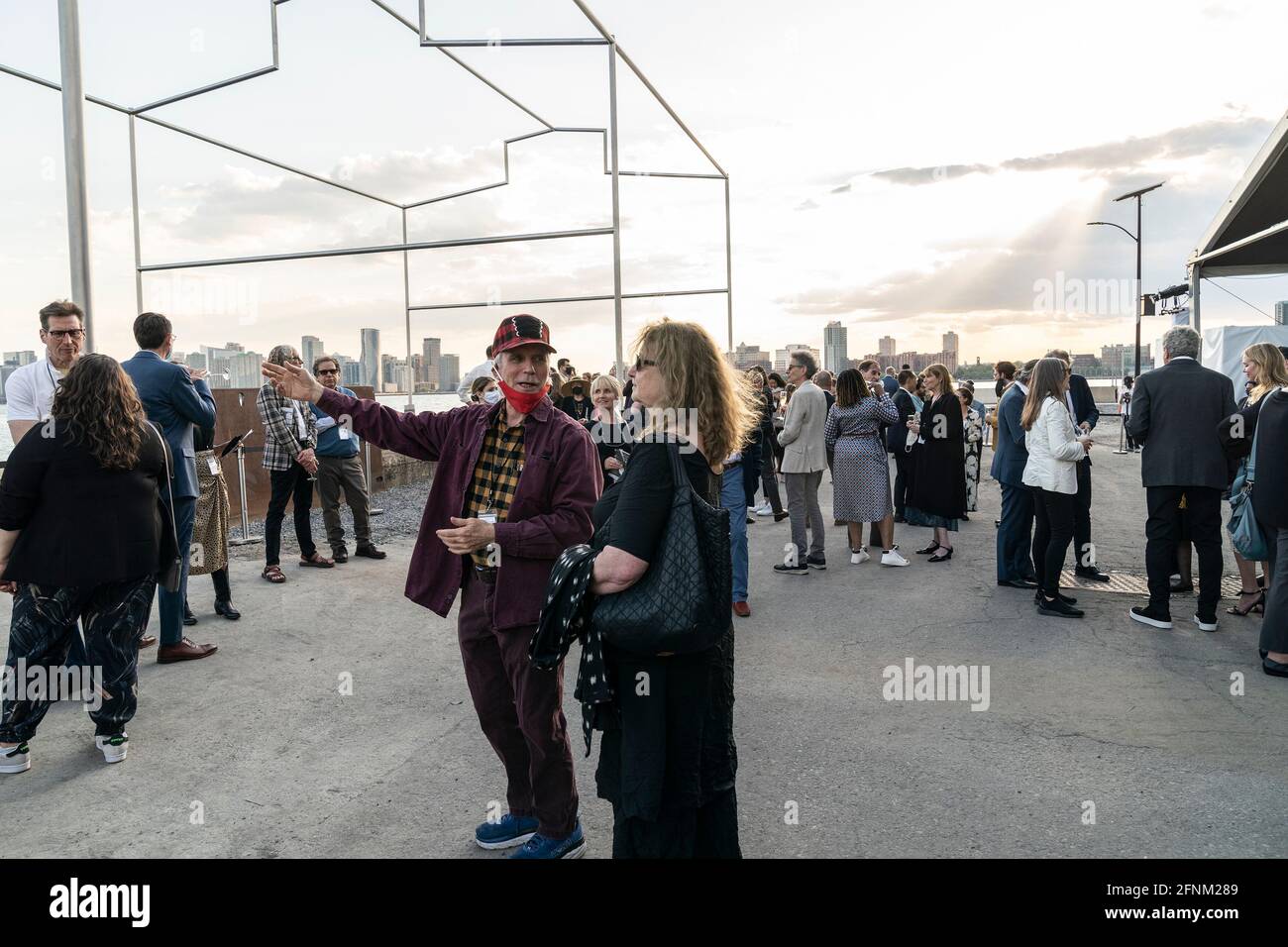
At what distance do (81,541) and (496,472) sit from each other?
2.16m

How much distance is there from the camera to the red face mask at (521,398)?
3.26 metres

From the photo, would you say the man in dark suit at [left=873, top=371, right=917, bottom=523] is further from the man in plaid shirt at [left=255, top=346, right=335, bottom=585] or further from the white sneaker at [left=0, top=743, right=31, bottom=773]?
the white sneaker at [left=0, top=743, right=31, bottom=773]

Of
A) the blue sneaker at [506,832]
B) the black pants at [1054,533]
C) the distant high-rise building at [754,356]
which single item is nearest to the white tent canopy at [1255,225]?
the black pants at [1054,533]

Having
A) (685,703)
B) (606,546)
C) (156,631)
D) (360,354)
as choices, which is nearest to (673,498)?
(606,546)

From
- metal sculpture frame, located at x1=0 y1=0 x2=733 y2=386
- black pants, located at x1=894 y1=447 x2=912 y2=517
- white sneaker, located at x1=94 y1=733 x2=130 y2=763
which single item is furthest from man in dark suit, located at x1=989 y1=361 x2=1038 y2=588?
white sneaker, located at x1=94 y1=733 x2=130 y2=763

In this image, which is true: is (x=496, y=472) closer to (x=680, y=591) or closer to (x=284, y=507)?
(x=680, y=591)

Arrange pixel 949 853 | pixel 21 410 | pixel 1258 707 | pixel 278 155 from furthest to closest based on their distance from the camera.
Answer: pixel 278 155, pixel 21 410, pixel 1258 707, pixel 949 853

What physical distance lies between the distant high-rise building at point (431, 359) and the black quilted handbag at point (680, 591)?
437 inches

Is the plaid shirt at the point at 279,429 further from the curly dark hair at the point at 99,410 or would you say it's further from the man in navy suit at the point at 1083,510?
the man in navy suit at the point at 1083,510

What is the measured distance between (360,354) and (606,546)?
33.3 feet

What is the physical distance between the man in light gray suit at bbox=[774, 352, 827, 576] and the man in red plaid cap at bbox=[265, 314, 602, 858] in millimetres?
5248

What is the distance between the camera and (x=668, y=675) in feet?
8.04

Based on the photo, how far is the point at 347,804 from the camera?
3.71 m
